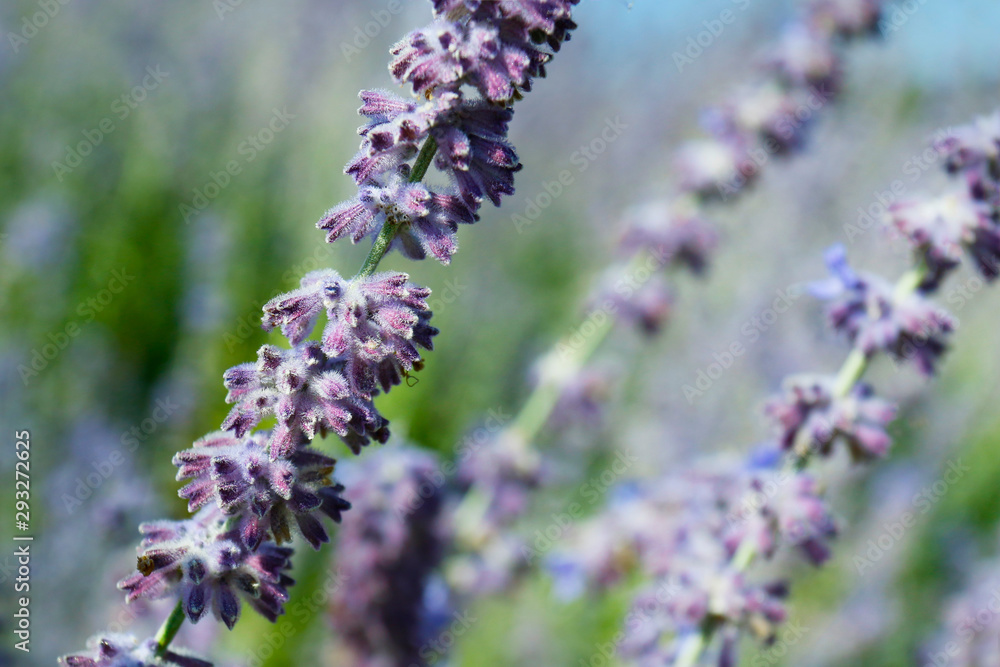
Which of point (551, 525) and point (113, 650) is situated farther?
point (551, 525)

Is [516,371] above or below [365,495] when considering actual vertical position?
above

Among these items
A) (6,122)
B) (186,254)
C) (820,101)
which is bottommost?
(820,101)

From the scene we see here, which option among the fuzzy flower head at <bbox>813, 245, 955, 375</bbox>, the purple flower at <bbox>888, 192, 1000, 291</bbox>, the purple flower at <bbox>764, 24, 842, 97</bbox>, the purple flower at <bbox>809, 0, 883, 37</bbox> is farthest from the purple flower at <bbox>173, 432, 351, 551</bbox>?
the purple flower at <bbox>809, 0, 883, 37</bbox>

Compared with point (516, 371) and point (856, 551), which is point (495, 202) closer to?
point (856, 551)

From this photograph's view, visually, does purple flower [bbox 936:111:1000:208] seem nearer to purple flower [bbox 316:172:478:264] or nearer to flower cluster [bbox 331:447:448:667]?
purple flower [bbox 316:172:478:264]

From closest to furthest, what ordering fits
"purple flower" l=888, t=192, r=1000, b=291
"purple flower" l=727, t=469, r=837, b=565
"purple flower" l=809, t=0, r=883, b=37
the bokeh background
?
"purple flower" l=888, t=192, r=1000, b=291 → "purple flower" l=727, t=469, r=837, b=565 → "purple flower" l=809, t=0, r=883, b=37 → the bokeh background

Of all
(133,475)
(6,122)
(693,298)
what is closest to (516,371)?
(693,298)
